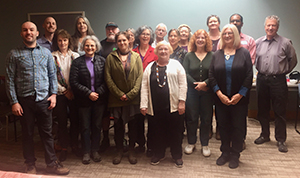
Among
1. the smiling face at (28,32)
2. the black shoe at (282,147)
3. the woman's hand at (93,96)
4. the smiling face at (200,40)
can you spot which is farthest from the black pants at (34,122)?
the black shoe at (282,147)

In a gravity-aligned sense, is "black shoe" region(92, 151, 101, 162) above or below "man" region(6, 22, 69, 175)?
below

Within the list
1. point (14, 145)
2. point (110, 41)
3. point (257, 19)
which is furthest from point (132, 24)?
point (14, 145)

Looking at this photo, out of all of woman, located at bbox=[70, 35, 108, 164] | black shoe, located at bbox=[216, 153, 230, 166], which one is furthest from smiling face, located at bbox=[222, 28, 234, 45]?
woman, located at bbox=[70, 35, 108, 164]

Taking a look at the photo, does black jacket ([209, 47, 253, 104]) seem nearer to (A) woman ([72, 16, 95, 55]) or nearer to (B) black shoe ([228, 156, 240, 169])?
(B) black shoe ([228, 156, 240, 169])

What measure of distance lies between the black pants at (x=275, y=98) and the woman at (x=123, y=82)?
1649 millimetres

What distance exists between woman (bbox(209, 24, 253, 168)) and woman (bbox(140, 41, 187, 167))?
0.38 m

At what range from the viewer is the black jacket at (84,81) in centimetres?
250

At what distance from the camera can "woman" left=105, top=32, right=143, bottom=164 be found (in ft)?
8.27

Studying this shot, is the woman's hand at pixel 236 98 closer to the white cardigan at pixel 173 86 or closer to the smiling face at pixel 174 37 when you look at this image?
the white cardigan at pixel 173 86

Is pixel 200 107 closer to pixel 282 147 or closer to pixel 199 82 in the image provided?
pixel 199 82

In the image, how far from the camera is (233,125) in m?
2.43

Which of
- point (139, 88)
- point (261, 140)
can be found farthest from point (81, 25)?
point (261, 140)

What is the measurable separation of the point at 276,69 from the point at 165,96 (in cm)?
153

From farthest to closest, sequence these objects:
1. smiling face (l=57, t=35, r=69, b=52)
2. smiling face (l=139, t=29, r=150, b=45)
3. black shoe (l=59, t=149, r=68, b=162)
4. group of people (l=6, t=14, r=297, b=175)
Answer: smiling face (l=139, t=29, r=150, b=45) < black shoe (l=59, t=149, r=68, b=162) < smiling face (l=57, t=35, r=69, b=52) < group of people (l=6, t=14, r=297, b=175)
